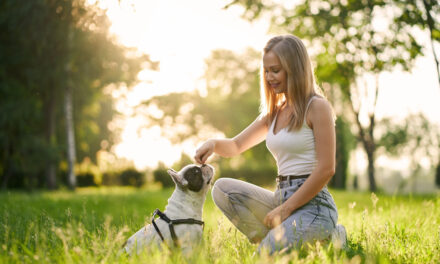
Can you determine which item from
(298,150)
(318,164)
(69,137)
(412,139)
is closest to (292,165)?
(298,150)

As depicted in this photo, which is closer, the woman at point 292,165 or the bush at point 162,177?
the woman at point 292,165

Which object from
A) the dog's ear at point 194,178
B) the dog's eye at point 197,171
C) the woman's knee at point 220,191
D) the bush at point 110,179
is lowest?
the bush at point 110,179

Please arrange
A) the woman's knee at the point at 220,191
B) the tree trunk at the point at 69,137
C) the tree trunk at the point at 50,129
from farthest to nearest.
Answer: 1. the tree trunk at the point at 69,137
2. the tree trunk at the point at 50,129
3. the woman's knee at the point at 220,191

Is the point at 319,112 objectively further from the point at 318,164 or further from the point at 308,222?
the point at 308,222

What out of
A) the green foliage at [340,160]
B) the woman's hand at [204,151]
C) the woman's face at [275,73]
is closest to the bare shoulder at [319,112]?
the woman's face at [275,73]

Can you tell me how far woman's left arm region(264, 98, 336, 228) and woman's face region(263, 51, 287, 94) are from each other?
14.0 inches

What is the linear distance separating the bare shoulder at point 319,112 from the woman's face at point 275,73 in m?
0.35

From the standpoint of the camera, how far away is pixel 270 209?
3953 mm

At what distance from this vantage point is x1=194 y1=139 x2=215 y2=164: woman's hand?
4.05m

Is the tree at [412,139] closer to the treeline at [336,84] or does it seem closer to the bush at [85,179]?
the treeline at [336,84]

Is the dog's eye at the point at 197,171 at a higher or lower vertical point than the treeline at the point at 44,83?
lower

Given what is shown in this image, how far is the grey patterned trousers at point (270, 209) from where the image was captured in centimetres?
347

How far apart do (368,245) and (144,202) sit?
313 inches

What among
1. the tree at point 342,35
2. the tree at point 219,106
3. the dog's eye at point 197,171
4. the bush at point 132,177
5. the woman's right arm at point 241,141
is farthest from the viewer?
the tree at point 219,106
